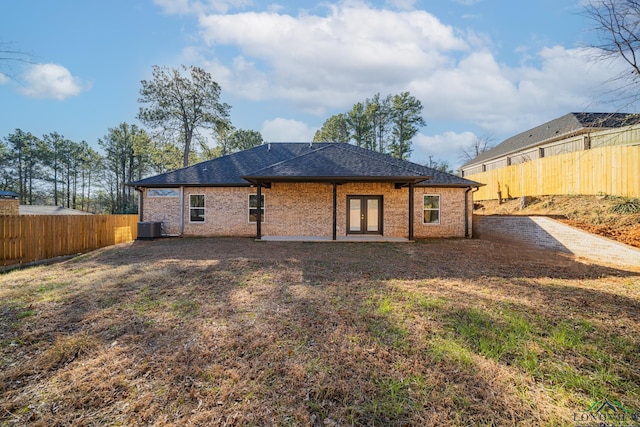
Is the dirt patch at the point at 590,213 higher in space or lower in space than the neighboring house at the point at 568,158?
lower

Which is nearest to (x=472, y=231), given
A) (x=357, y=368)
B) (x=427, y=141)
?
Result: (x=357, y=368)

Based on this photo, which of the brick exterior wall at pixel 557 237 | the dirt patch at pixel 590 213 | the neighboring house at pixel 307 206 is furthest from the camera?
the neighboring house at pixel 307 206

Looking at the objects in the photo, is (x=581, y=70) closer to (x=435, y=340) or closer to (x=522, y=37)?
(x=522, y=37)

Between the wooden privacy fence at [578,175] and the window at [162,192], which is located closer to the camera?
the wooden privacy fence at [578,175]

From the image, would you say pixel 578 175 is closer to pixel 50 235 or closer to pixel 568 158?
pixel 568 158

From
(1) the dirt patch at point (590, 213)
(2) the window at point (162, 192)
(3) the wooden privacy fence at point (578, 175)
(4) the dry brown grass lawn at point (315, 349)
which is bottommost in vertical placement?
(4) the dry brown grass lawn at point (315, 349)

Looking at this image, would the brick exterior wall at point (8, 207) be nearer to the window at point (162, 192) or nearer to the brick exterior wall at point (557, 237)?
the window at point (162, 192)

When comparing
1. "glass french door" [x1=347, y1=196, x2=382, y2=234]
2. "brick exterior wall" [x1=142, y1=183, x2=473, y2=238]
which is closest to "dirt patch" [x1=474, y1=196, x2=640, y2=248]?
"brick exterior wall" [x1=142, y1=183, x2=473, y2=238]

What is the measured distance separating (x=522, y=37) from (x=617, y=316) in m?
10.6

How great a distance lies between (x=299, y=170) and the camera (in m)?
10.8

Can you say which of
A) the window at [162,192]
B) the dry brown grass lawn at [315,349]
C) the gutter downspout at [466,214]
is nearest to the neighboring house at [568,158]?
the gutter downspout at [466,214]

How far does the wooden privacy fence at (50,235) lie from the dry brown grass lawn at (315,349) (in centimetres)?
231

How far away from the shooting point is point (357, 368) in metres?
2.63

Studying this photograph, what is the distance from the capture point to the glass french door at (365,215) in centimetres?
1284
